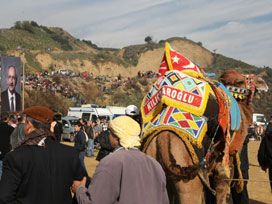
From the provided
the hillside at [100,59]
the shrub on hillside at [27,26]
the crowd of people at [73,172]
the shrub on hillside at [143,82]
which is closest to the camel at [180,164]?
the crowd of people at [73,172]

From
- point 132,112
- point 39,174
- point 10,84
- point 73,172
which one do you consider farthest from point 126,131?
point 10,84

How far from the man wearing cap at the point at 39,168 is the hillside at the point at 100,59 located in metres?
35.7

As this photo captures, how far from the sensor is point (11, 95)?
868 inches

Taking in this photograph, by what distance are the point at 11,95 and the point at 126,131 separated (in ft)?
66.8

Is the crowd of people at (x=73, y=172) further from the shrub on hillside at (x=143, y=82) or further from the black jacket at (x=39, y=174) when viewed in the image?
the shrub on hillside at (x=143, y=82)

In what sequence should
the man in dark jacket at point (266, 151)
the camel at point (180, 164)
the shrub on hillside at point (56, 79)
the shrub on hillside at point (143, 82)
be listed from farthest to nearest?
the shrub on hillside at point (143, 82)
the shrub on hillside at point (56, 79)
the man in dark jacket at point (266, 151)
the camel at point (180, 164)

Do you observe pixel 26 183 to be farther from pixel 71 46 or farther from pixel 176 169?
pixel 71 46

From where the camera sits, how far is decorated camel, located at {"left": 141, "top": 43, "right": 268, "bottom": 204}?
14.6 ft

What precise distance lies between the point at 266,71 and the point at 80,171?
7054 centimetres

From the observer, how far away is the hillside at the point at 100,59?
55409 millimetres

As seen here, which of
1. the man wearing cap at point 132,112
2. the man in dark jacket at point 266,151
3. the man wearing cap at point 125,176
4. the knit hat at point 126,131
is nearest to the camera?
the man wearing cap at point 125,176

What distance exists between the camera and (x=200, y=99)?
472 cm

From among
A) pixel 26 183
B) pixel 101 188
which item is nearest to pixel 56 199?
pixel 26 183

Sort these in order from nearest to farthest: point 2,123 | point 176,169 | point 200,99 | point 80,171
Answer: point 80,171
point 176,169
point 200,99
point 2,123
